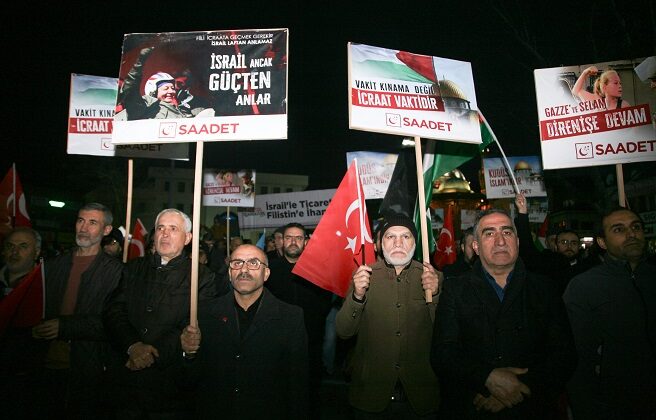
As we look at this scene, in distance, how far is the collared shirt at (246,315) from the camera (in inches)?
140

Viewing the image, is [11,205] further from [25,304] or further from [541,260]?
[541,260]

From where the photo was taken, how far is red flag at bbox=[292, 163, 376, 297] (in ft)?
13.9

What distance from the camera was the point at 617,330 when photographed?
A: 345 centimetres

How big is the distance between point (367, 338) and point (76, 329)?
2516 millimetres

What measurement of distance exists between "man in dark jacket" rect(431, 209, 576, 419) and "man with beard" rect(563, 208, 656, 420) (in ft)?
2.36

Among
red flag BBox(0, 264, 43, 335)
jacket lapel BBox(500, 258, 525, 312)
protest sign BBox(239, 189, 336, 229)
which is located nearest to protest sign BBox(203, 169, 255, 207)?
protest sign BBox(239, 189, 336, 229)

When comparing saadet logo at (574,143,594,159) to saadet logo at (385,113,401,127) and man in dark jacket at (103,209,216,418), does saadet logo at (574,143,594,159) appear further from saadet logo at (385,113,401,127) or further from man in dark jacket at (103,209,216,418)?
man in dark jacket at (103,209,216,418)

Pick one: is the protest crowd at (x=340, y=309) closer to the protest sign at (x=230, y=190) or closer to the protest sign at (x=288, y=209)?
the protest sign at (x=230, y=190)

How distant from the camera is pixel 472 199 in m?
43.7

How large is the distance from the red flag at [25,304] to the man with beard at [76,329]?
14 centimetres

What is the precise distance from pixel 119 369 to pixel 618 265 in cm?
436

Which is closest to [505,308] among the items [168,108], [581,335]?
[581,335]

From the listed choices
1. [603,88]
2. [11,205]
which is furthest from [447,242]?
[11,205]

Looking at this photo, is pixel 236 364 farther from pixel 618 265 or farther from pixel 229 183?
pixel 229 183
